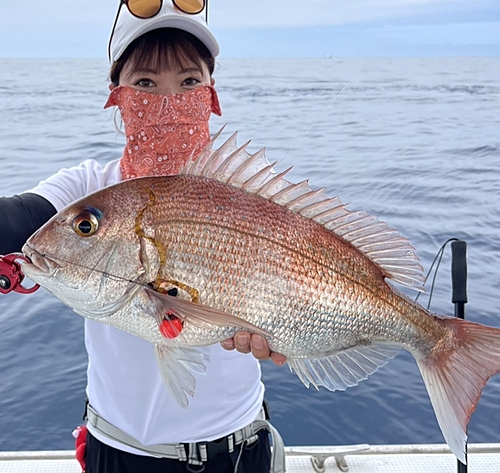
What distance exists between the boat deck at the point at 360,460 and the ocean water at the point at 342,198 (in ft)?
2.89

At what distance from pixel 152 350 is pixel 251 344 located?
15.1 inches

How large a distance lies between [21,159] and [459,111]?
14.0 meters

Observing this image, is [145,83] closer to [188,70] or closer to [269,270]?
[188,70]

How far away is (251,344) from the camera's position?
138cm

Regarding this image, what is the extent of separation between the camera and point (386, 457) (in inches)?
101

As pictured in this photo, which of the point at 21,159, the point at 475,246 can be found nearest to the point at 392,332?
the point at 475,246

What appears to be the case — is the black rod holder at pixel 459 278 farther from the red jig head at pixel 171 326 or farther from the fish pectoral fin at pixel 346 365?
the red jig head at pixel 171 326

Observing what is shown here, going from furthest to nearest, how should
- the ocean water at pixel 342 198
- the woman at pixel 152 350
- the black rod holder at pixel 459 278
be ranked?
the ocean water at pixel 342 198
the black rod holder at pixel 459 278
the woman at pixel 152 350

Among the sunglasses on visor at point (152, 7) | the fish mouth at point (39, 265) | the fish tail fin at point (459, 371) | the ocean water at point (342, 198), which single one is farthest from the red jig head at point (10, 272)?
the ocean water at point (342, 198)

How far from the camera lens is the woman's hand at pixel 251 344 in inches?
53.6

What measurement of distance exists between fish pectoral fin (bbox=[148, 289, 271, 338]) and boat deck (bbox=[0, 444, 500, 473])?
145 centimetres

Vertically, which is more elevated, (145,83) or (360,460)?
(145,83)

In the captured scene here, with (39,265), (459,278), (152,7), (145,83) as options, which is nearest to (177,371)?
(39,265)

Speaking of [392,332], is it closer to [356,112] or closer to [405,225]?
[405,225]
